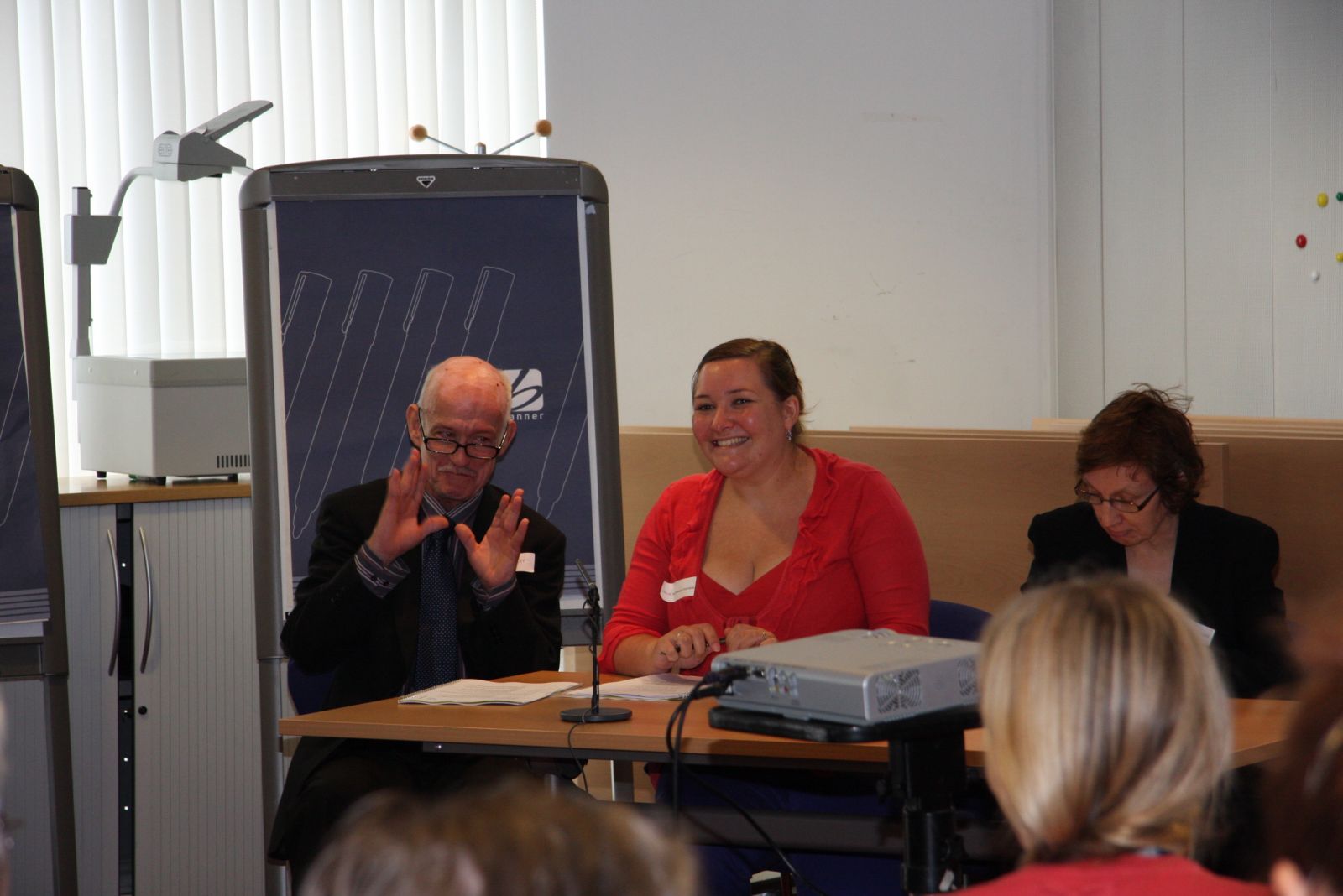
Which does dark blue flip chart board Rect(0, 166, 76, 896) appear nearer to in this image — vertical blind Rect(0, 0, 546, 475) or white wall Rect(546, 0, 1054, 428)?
vertical blind Rect(0, 0, 546, 475)

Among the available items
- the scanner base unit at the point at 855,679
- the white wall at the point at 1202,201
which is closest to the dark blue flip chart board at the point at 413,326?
the scanner base unit at the point at 855,679

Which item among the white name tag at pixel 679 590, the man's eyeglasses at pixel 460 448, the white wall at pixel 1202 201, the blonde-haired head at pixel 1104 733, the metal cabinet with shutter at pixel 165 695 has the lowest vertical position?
the metal cabinet with shutter at pixel 165 695

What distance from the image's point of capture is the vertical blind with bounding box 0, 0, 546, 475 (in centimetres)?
449

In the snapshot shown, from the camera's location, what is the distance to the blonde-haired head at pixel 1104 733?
109 centimetres

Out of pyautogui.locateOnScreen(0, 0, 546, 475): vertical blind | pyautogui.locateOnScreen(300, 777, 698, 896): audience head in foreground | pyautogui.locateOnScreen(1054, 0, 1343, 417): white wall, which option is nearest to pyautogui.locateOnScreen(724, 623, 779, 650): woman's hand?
pyautogui.locateOnScreen(300, 777, 698, 896): audience head in foreground

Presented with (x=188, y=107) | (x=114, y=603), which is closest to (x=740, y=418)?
(x=114, y=603)

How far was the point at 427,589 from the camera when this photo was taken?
2.82 metres

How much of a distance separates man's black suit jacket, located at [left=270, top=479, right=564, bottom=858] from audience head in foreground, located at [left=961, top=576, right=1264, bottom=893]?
176cm

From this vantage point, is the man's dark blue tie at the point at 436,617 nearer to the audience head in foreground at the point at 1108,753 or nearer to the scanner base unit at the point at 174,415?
the scanner base unit at the point at 174,415

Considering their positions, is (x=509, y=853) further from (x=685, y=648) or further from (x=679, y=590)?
(x=679, y=590)

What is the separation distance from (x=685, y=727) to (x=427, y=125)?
3.40 metres

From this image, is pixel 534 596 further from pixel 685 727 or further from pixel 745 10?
pixel 745 10

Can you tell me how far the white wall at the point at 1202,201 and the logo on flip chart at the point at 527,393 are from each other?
8.11 ft

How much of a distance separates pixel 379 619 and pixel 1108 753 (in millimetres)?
1944
